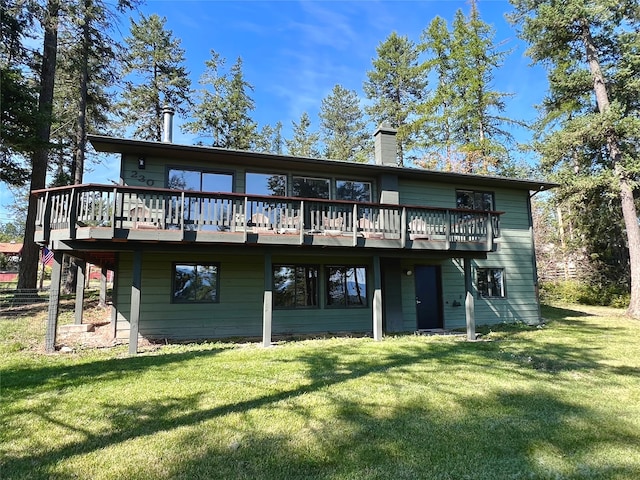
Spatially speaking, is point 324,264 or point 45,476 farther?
point 324,264

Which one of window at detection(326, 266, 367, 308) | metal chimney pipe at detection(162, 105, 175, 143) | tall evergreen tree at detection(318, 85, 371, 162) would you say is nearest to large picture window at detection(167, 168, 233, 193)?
metal chimney pipe at detection(162, 105, 175, 143)

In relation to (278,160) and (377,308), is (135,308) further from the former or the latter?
(377,308)

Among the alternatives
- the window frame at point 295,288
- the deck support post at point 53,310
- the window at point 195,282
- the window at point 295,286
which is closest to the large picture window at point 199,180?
the window at point 195,282

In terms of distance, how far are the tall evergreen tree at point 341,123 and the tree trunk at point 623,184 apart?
50.2ft

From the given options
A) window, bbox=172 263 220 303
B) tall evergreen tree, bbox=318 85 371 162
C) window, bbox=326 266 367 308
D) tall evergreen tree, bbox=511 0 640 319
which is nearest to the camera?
window, bbox=172 263 220 303

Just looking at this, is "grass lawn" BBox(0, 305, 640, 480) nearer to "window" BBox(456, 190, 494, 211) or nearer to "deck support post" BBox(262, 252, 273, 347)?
"deck support post" BBox(262, 252, 273, 347)

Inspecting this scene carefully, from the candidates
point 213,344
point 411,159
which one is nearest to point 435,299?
point 213,344

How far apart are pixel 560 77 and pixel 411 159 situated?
888 cm

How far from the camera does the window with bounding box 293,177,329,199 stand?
10.9 m

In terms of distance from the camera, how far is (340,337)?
390 inches

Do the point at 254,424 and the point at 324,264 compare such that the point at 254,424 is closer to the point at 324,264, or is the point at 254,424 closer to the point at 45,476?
the point at 45,476

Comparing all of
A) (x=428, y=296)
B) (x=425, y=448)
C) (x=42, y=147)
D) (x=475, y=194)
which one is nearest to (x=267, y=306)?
(x=425, y=448)

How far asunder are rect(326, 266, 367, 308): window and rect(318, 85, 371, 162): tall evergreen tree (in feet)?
61.3

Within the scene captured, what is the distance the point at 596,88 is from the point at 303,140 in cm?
2074
